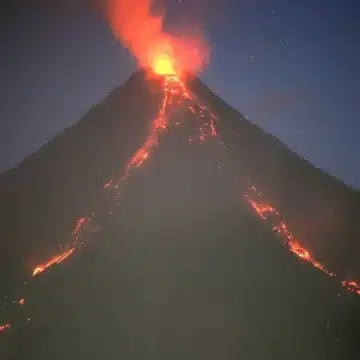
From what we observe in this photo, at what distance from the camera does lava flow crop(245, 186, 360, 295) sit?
49.4 ft

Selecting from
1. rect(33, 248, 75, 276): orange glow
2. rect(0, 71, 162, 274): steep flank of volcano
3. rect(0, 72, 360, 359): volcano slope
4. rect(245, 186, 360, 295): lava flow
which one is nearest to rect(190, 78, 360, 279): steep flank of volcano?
rect(245, 186, 360, 295): lava flow

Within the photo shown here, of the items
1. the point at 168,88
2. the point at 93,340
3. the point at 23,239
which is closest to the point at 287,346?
the point at 93,340

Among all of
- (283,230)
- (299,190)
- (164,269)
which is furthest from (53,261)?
(299,190)

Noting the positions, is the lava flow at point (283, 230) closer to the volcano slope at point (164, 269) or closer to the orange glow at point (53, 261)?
the volcano slope at point (164, 269)

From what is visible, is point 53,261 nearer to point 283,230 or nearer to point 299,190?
point 283,230

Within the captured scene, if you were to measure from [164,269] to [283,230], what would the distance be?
5.56 metres

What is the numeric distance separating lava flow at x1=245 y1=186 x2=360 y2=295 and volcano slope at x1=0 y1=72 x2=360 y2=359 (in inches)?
15.1

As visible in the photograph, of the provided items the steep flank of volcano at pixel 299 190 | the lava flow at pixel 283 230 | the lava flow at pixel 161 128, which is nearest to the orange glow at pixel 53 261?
the lava flow at pixel 161 128

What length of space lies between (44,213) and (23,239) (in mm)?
1685

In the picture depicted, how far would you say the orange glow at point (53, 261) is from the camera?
45.5ft

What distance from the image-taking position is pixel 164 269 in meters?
13.8

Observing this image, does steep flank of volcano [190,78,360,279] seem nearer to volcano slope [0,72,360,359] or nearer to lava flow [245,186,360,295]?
lava flow [245,186,360,295]

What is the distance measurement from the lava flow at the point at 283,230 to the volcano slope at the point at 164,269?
383mm

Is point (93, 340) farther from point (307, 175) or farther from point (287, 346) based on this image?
point (307, 175)
